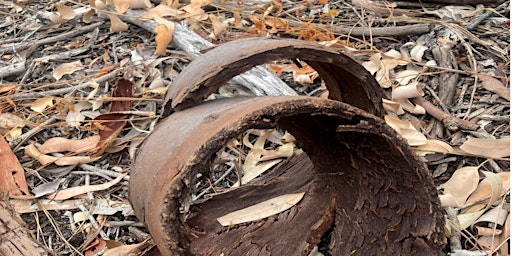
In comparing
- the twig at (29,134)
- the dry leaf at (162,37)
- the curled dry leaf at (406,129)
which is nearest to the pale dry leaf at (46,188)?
the twig at (29,134)

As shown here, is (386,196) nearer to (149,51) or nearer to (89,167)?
(89,167)

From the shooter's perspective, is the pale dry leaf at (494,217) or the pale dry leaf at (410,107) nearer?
the pale dry leaf at (494,217)

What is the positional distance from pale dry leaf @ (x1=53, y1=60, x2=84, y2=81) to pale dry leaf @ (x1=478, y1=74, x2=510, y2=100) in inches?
64.9

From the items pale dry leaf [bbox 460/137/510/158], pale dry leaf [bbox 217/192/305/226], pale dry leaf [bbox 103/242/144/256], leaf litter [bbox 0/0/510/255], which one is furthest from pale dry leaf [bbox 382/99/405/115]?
pale dry leaf [bbox 103/242/144/256]

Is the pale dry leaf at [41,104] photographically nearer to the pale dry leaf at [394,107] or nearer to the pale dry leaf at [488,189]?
the pale dry leaf at [394,107]

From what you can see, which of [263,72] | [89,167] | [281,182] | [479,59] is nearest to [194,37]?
[263,72]

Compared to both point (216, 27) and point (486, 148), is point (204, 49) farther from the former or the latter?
point (486, 148)

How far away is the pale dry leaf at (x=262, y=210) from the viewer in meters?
1.97

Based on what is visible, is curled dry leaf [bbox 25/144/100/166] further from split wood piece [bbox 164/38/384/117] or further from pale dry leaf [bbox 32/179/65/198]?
split wood piece [bbox 164/38/384/117]

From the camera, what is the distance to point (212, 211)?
2.01 metres

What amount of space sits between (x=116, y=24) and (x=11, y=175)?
0.99 meters

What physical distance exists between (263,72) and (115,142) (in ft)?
1.93

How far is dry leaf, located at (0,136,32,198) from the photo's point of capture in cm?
229

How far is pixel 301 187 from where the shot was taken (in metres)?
2.11
